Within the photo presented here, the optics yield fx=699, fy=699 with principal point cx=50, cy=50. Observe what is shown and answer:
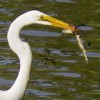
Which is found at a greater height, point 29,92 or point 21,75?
point 21,75

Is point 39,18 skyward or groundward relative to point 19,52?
skyward

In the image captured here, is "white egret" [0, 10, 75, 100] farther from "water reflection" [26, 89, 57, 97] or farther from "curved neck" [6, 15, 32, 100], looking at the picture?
"water reflection" [26, 89, 57, 97]

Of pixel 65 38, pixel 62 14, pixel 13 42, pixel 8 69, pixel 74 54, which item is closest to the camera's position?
pixel 13 42

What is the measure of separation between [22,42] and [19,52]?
0.14m

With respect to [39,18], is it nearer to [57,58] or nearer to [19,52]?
[19,52]

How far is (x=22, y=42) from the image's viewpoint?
30.8 feet

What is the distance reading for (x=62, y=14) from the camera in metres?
16.1

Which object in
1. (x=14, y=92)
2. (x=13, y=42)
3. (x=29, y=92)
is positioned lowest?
(x=29, y=92)

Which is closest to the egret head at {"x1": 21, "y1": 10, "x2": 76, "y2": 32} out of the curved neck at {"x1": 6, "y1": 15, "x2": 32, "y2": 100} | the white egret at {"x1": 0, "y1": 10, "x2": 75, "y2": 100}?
the white egret at {"x1": 0, "y1": 10, "x2": 75, "y2": 100}

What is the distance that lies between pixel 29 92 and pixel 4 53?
188cm

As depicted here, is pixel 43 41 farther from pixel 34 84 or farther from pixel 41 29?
pixel 34 84

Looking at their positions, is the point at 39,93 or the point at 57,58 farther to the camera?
the point at 57,58

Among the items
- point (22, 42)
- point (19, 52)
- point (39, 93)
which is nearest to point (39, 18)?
point (22, 42)

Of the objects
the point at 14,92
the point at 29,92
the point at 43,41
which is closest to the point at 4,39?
the point at 43,41
